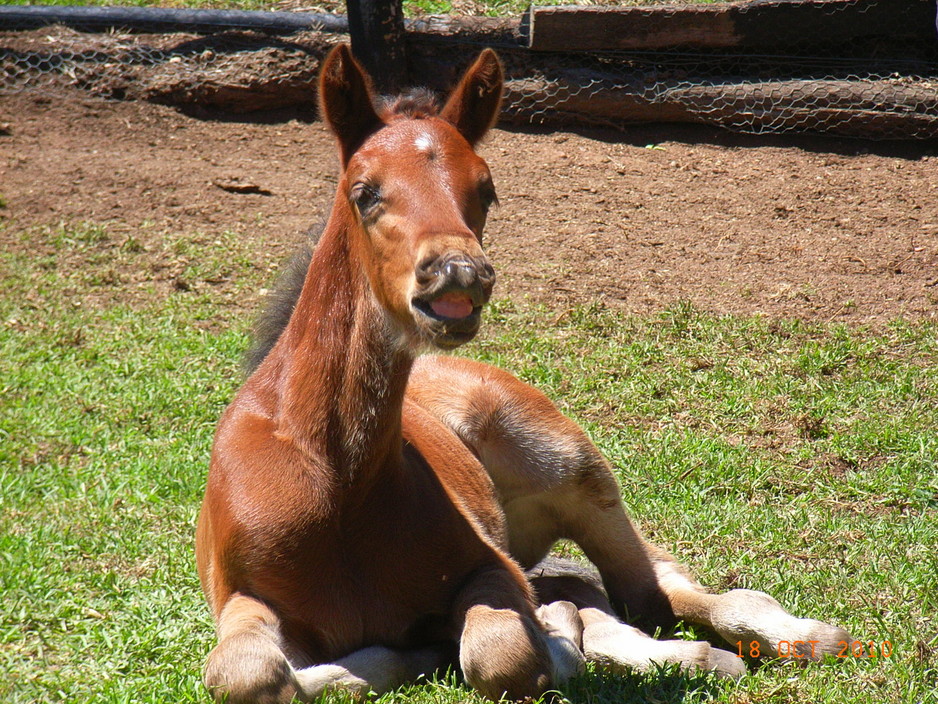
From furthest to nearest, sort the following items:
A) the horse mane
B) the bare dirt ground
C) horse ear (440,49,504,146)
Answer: the bare dirt ground, horse ear (440,49,504,146), the horse mane

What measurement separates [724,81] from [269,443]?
6771 mm

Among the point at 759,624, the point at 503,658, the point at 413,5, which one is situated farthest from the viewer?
the point at 413,5

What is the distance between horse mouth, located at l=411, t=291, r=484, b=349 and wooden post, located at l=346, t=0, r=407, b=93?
225 inches

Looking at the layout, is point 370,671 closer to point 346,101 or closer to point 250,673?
point 250,673

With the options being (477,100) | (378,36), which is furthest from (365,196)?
(378,36)

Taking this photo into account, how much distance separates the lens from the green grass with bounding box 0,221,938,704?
3.76 m

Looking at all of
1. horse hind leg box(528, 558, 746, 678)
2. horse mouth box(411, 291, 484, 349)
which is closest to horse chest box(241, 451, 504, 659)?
horse hind leg box(528, 558, 746, 678)

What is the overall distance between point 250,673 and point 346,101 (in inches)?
77.9

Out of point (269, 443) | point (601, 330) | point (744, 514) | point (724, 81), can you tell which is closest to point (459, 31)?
point (724, 81)

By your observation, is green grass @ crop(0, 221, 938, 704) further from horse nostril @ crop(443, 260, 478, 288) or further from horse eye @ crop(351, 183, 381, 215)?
horse eye @ crop(351, 183, 381, 215)

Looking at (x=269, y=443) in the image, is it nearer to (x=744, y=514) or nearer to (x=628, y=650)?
(x=628, y=650)

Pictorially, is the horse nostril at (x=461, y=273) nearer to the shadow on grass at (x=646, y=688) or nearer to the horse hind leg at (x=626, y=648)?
the shadow on grass at (x=646, y=688)

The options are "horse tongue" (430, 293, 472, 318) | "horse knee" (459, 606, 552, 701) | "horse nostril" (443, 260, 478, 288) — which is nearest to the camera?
"horse nostril" (443, 260, 478, 288)

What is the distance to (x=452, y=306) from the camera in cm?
308
